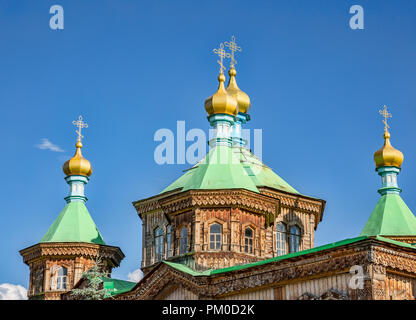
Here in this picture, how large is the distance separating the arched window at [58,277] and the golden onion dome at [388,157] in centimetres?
1282

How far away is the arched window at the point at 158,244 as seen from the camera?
30.4m

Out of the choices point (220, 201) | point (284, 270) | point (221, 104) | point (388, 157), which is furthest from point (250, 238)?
point (388, 157)

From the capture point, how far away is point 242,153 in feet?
105

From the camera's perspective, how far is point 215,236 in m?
26.2

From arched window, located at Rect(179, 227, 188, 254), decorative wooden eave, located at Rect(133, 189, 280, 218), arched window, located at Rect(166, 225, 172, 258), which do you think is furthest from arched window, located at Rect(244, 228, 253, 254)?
arched window, located at Rect(166, 225, 172, 258)

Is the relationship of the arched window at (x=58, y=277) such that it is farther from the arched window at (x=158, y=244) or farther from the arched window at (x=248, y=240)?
the arched window at (x=248, y=240)

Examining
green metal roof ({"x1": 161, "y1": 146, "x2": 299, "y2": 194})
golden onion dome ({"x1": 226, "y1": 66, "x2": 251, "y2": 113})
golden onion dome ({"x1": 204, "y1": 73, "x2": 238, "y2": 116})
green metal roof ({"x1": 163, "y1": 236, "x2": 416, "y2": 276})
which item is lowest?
green metal roof ({"x1": 163, "y1": 236, "x2": 416, "y2": 276})

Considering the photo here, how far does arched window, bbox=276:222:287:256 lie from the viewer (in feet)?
99.9

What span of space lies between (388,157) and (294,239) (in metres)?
5.14

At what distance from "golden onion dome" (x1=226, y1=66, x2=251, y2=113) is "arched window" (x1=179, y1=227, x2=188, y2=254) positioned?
8.63m

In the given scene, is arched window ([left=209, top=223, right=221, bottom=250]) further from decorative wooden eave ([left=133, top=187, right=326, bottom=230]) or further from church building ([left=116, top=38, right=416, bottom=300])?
decorative wooden eave ([left=133, top=187, right=326, bottom=230])

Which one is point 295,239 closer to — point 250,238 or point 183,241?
point 250,238
